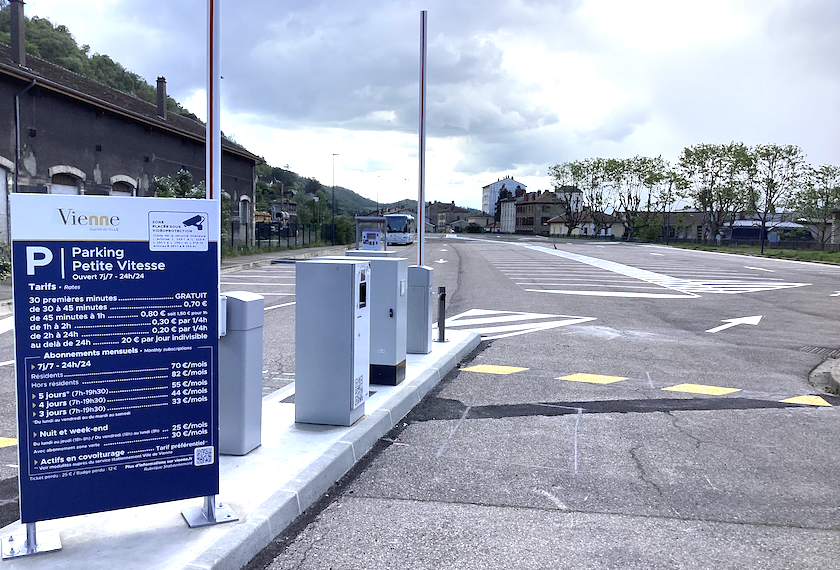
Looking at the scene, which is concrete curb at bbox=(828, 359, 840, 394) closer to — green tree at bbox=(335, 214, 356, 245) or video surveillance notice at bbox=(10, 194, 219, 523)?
video surveillance notice at bbox=(10, 194, 219, 523)

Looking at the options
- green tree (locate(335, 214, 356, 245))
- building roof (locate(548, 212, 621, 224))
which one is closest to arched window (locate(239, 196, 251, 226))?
green tree (locate(335, 214, 356, 245))

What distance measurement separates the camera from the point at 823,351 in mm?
10969

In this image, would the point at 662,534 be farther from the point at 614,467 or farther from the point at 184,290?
the point at 184,290

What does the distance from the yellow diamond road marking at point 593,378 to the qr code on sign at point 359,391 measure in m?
3.31

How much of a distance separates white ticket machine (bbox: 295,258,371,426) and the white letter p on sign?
2412mm

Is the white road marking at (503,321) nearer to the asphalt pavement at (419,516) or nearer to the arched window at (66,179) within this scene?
the asphalt pavement at (419,516)

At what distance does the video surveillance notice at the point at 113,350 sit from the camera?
3.37 meters

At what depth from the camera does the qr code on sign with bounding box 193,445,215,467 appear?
12.6 feet

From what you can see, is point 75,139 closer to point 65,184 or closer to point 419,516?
point 65,184

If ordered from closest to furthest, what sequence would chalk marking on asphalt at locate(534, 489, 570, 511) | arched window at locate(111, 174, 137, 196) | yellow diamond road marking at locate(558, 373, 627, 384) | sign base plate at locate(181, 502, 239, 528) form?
sign base plate at locate(181, 502, 239, 528) → chalk marking on asphalt at locate(534, 489, 570, 511) → yellow diamond road marking at locate(558, 373, 627, 384) → arched window at locate(111, 174, 137, 196)

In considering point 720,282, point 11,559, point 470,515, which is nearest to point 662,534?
point 470,515

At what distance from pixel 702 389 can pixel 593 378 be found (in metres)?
1.22

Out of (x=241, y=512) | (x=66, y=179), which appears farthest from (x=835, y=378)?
(x=66, y=179)

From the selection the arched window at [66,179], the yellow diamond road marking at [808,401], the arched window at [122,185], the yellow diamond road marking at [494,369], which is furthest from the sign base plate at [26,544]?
the arched window at [122,185]
